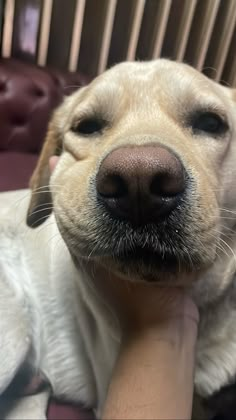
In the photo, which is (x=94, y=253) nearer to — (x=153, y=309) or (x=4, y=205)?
(x=153, y=309)

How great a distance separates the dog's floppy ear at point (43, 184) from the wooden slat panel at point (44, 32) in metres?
2.11

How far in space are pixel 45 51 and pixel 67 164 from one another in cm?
244

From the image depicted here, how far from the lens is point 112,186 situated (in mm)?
829

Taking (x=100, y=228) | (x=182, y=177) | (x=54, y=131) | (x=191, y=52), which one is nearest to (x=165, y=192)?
(x=182, y=177)

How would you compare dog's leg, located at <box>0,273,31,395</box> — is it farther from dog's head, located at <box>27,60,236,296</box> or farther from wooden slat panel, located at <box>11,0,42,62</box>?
Answer: wooden slat panel, located at <box>11,0,42,62</box>

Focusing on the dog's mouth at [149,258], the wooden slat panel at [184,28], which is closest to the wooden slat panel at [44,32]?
the wooden slat panel at [184,28]

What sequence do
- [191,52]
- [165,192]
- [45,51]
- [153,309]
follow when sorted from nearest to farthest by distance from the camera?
[165,192] < [153,309] < [45,51] < [191,52]

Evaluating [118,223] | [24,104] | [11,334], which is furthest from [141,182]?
[24,104]

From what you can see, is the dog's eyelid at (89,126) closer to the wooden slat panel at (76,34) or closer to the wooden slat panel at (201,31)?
the wooden slat panel at (76,34)

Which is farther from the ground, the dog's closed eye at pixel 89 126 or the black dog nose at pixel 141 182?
the black dog nose at pixel 141 182

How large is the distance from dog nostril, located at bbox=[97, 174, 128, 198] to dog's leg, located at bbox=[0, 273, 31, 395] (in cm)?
74

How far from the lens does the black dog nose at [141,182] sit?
2.57 feet

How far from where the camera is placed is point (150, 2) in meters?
3.49

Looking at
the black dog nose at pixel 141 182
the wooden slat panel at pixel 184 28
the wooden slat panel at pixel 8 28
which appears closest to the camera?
the black dog nose at pixel 141 182
